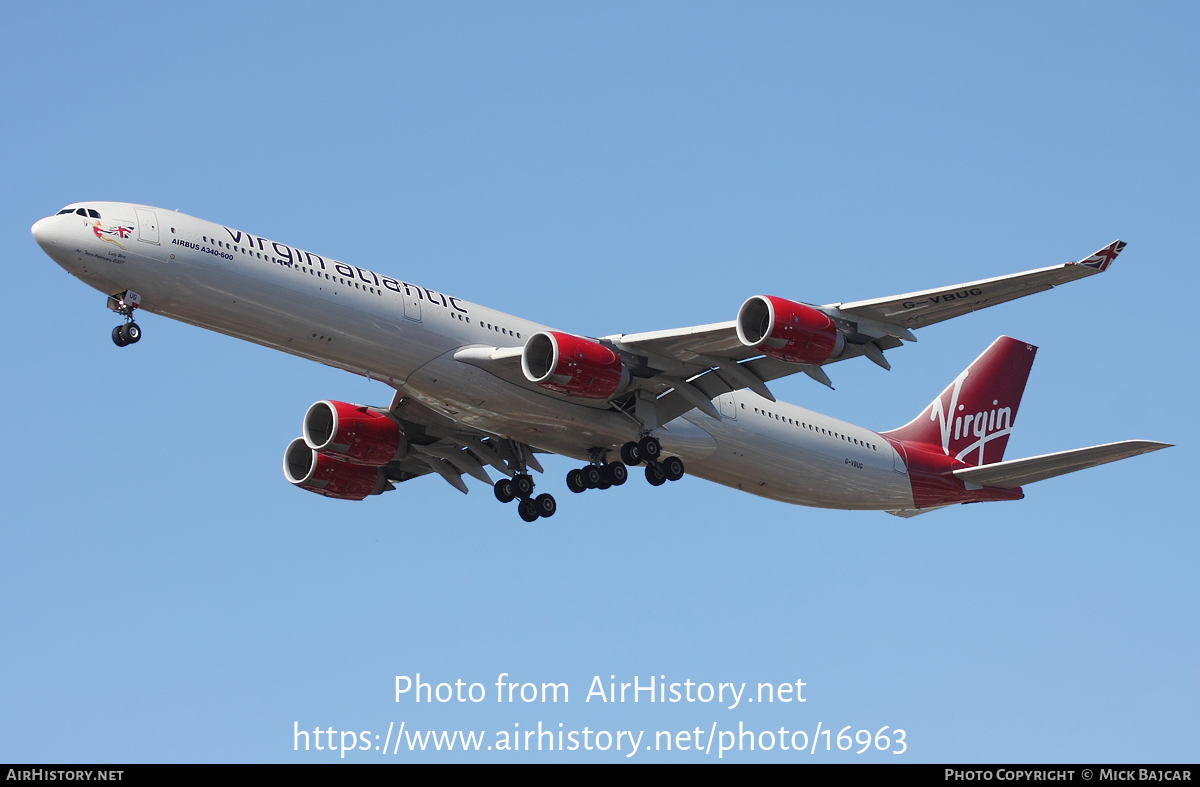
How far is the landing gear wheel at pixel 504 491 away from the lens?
128ft

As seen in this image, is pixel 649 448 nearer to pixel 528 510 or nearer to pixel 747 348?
pixel 747 348

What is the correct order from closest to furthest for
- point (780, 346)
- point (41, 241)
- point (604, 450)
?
point (41, 241) → point (780, 346) → point (604, 450)

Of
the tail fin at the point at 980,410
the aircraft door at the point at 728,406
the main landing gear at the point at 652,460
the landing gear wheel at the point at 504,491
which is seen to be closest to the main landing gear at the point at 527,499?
the landing gear wheel at the point at 504,491

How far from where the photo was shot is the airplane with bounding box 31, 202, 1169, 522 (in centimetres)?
3044

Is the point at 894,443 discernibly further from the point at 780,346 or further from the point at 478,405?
the point at 478,405

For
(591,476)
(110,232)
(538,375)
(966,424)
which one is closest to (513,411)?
(538,375)

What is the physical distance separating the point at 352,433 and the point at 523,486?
198 inches

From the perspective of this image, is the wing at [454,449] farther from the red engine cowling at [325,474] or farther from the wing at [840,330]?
the wing at [840,330]

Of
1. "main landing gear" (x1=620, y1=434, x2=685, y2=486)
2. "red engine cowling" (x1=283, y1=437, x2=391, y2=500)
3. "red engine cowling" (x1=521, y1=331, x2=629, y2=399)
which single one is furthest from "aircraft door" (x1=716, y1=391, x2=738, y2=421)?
"red engine cowling" (x1=283, y1=437, x2=391, y2=500)
